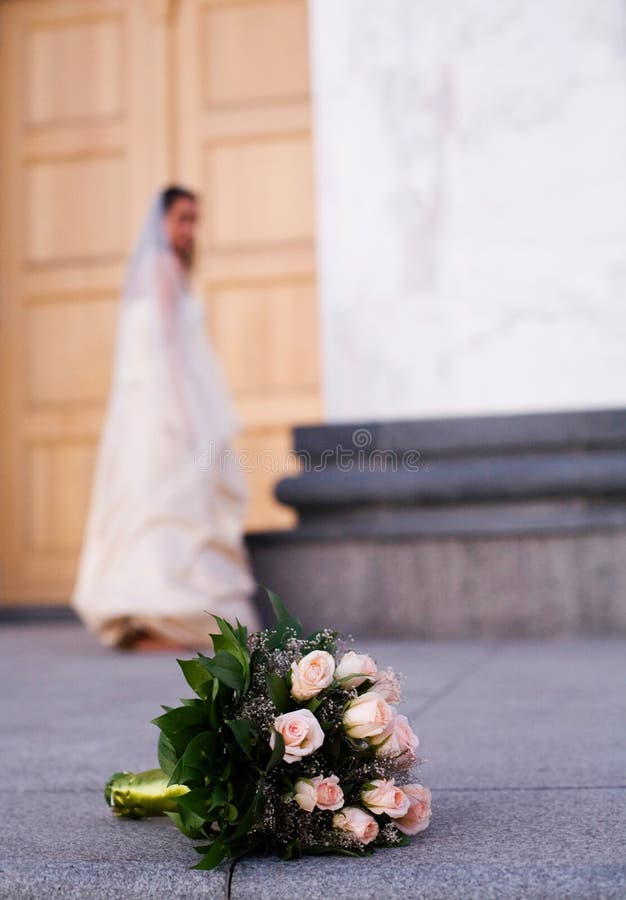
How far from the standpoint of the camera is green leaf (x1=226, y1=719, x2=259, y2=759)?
1206 mm

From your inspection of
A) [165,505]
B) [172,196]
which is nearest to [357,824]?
[165,505]

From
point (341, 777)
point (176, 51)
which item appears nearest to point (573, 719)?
point (341, 777)

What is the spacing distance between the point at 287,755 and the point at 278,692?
2.6 inches

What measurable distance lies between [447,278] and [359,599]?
3.83 ft

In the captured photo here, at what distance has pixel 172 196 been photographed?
15.1 feet

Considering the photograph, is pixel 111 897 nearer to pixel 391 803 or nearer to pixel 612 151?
pixel 391 803

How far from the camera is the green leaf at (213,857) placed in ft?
3.89

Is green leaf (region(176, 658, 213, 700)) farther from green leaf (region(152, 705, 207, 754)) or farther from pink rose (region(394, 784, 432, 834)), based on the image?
pink rose (region(394, 784, 432, 834))

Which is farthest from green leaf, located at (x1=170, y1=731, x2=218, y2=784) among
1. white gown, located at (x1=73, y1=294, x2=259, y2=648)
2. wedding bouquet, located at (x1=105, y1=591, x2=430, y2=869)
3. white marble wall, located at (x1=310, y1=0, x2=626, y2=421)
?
white marble wall, located at (x1=310, y1=0, x2=626, y2=421)

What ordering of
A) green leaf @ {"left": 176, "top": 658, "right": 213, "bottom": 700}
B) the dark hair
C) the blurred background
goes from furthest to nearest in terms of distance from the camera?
the dark hair < the blurred background < green leaf @ {"left": 176, "top": 658, "right": 213, "bottom": 700}

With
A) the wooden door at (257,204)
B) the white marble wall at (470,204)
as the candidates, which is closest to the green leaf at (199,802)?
the white marble wall at (470,204)

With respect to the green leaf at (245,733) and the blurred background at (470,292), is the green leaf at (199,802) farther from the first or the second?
the blurred background at (470,292)

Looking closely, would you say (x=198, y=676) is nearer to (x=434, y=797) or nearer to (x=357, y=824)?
(x=357, y=824)

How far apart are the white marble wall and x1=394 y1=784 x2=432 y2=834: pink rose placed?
9.96 ft
